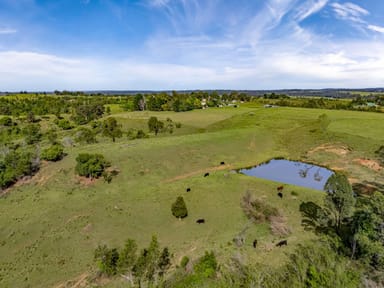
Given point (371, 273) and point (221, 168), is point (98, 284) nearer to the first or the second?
point (371, 273)

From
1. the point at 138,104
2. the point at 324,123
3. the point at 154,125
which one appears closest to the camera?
the point at 324,123

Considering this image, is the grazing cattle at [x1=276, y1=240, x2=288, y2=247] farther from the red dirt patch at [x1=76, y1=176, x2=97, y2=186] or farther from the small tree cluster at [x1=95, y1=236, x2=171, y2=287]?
the red dirt patch at [x1=76, y1=176, x2=97, y2=186]

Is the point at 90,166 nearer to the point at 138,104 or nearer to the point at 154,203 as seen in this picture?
the point at 154,203

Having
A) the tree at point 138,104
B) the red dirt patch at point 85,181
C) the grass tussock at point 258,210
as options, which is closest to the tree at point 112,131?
the red dirt patch at point 85,181

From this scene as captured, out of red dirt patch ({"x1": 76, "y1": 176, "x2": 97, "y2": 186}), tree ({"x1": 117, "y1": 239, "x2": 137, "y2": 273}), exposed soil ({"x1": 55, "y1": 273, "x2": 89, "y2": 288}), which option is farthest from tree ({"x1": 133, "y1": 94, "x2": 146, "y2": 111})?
tree ({"x1": 117, "y1": 239, "x2": 137, "y2": 273})

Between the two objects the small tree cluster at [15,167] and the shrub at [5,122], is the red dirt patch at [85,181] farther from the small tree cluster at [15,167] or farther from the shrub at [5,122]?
the shrub at [5,122]

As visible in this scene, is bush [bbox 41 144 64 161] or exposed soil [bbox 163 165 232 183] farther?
bush [bbox 41 144 64 161]

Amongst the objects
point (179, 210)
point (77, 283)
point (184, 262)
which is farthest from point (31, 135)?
point (184, 262)
